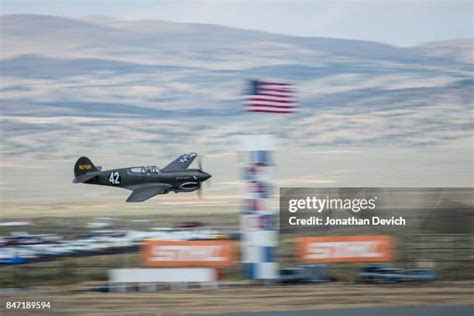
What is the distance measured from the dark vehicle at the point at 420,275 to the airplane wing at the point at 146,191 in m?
5.93

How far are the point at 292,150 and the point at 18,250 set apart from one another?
7.90m

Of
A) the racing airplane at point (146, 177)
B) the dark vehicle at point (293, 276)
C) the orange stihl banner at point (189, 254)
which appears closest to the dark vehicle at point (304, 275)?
the dark vehicle at point (293, 276)

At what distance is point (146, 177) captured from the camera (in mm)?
18516

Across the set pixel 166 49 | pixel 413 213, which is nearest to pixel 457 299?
pixel 413 213

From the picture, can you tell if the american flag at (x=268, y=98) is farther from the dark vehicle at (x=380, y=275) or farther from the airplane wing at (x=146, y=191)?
the dark vehicle at (x=380, y=275)

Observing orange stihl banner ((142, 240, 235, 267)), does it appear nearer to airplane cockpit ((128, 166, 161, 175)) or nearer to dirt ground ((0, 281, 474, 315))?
dirt ground ((0, 281, 474, 315))

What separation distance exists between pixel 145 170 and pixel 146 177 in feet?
0.57

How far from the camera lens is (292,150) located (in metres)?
21.5

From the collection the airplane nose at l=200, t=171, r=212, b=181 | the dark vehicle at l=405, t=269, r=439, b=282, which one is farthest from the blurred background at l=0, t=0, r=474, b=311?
the dark vehicle at l=405, t=269, r=439, b=282

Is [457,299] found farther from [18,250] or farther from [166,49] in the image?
[166,49]

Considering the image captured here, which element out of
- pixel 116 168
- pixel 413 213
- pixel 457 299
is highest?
pixel 116 168

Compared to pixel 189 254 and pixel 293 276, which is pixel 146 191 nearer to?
pixel 189 254

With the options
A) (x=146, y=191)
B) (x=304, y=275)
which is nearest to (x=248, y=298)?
(x=304, y=275)

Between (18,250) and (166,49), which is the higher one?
(166,49)
